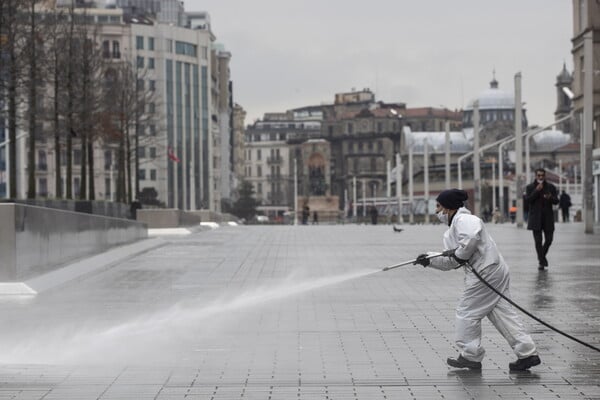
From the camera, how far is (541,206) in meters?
23.1

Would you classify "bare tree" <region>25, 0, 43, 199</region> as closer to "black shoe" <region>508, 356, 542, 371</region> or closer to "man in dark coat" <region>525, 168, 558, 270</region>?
"man in dark coat" <region>525, 168, 558, 270</region>

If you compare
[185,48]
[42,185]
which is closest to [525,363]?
[42,185]

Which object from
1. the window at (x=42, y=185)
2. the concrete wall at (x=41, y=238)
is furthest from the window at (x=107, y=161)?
the concrete wall at (x=41, y=238)

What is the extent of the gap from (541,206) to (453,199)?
12285 millimetres

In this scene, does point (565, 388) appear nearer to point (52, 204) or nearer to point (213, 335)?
point (213, 335)

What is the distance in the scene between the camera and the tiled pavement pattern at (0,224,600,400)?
32.7ft

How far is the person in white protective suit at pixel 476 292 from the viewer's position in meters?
10.8

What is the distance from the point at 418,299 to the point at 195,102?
130m

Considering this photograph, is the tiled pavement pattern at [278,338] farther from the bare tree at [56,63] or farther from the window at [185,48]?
the window at [185,48]

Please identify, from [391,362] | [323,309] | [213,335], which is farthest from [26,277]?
[391,362]

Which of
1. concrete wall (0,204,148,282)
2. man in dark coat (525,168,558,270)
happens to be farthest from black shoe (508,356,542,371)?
man in dark coat (525,168,558,270)

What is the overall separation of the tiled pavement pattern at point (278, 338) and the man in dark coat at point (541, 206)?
65 centimetres

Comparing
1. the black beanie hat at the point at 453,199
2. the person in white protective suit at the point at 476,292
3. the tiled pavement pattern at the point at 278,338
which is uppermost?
the black beanie hat at the point at 453,199

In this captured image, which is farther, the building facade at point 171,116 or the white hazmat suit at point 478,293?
the building facade at point 171,116
